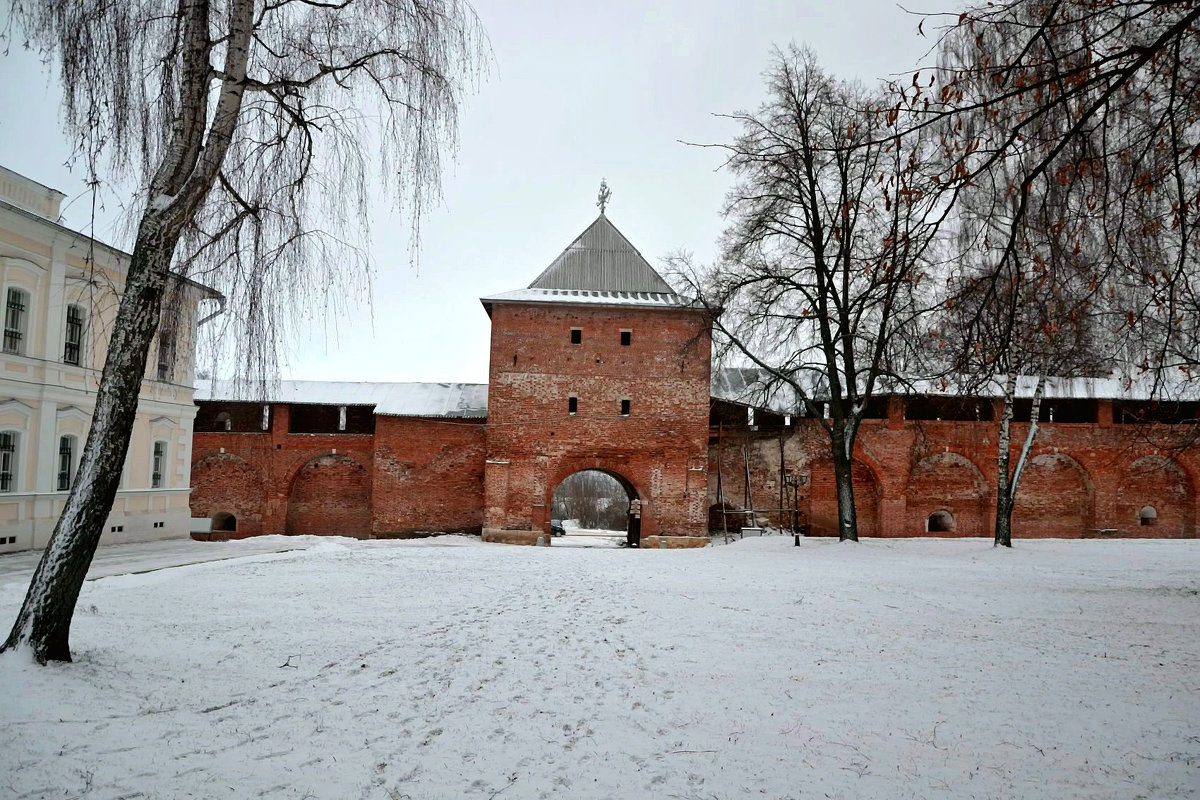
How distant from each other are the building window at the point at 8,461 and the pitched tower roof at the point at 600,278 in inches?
448

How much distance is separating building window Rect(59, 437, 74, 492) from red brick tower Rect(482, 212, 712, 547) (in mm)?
9766

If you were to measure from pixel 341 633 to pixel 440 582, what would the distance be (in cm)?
374

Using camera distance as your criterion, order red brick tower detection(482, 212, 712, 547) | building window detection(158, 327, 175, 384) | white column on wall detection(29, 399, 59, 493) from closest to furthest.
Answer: building window detection(158, 327, 175, 384), white column on wall detection(29, 399, 59, 493), red brick tower detection(482, 212, 712, 547)

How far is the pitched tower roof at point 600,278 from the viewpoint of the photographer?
21.4m

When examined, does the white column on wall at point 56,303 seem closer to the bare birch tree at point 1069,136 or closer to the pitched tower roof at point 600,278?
the pitched tower roof at point 600,278

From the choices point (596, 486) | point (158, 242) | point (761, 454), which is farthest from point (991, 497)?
point (596, 486)

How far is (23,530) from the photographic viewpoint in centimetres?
1343

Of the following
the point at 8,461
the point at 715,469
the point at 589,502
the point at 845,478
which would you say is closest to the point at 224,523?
the point at 8,461

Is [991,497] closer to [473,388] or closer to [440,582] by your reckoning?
[473,388]

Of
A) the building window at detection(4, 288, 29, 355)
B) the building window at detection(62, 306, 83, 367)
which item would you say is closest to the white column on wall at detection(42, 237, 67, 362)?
the building window at detection(62, 306, 83, 367)

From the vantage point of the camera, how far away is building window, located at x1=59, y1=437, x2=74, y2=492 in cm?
1457

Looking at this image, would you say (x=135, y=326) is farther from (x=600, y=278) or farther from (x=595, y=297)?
(x=600, y=278)

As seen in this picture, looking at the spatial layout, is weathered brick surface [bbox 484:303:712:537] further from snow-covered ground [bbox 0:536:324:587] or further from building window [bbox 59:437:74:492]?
building window [bbox 59:437:74:492]

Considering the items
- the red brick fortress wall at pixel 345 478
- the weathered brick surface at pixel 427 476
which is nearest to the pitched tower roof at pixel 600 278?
the weathered brick surface at pixel 427 476
